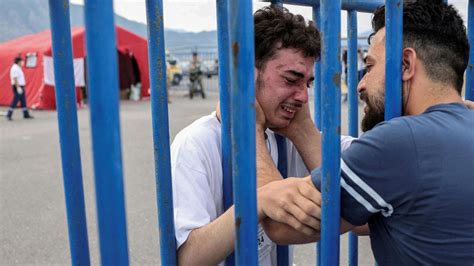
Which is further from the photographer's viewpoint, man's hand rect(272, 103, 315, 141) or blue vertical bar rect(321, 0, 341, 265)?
man's hand rect(272, 103, 315, 141)

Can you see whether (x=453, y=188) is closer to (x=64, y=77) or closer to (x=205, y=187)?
(x=205, y=187)

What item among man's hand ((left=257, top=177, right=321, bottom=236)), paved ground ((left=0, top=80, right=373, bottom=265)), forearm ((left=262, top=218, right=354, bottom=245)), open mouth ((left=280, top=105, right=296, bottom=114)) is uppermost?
open mouth ((left=280, top=105, right=296, bottom=114))

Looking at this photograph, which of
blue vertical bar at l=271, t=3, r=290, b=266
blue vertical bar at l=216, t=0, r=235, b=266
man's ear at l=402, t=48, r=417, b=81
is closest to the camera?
blue vertical bar at l=216, t=0, r=235, b=266

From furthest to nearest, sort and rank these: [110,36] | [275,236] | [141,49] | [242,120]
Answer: [141,49]
[275,236]
[242,120]
[110,36]

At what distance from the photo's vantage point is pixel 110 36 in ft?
2.57

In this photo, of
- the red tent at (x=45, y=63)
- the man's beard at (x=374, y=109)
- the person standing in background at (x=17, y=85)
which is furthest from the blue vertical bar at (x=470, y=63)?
the red tent at (x=45, y=63)

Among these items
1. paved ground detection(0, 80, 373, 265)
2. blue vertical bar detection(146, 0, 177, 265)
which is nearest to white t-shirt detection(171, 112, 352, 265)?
blue vertical bar detection(146, 0, 177, 265)

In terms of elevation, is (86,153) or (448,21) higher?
(448,21)

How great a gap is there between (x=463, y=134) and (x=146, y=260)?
9.56ft

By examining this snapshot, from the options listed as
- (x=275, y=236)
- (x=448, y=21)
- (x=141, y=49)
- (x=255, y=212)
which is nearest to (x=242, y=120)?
(x=255, y=212)

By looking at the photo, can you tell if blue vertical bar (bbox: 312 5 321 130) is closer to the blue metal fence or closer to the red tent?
the blue metal fence

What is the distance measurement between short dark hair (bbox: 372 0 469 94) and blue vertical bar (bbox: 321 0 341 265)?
34cm

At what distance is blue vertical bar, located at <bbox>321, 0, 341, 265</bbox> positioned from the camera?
1.10 meters

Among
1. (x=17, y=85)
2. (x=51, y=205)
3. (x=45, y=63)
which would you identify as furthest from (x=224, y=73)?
(x=45, y=63)
